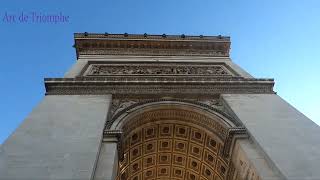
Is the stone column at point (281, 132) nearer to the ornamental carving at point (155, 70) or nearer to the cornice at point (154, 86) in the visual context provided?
the cornice at point (154, 86)

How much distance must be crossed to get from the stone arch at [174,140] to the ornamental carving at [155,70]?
3.24 meters

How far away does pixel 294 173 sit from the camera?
9.27 m

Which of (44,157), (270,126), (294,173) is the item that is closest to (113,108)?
(44,157)

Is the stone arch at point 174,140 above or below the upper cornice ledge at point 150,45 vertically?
below

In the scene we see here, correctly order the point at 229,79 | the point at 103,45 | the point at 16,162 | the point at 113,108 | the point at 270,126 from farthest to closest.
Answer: the point at 103,45
the point at 229,79
the point at 113,108
the point at 270,126
the point at 16,162

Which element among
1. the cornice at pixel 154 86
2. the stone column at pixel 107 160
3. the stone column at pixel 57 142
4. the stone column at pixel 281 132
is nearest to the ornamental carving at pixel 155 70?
the cornice at pixel 154 86

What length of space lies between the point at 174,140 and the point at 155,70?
401cm

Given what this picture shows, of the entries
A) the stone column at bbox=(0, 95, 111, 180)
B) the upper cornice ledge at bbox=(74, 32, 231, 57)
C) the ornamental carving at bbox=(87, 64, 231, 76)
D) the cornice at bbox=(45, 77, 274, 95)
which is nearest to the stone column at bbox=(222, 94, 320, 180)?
the cornice at bbox=(45, 77, 274, 95)

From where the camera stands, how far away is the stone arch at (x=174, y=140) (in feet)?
41.3

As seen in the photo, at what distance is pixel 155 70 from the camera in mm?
16703

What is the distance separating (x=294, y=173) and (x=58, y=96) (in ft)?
26.9

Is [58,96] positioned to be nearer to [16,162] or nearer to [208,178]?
[16,162]

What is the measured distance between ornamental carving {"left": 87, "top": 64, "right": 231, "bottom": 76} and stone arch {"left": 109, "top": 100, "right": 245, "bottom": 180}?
3239mm

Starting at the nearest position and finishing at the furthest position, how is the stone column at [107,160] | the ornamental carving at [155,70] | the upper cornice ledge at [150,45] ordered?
the stone column at [107,160] → the ornamental carving at [155,70] → the upper cornice ledge at [150,45]
